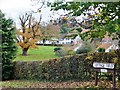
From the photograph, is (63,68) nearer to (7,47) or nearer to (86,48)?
(86,48)

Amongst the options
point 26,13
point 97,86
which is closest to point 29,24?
point 26,13

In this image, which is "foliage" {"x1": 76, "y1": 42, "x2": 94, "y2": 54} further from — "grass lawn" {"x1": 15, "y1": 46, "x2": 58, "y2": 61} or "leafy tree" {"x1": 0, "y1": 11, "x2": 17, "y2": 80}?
"leafy tree" {"x1": 0, "y1": 11, "x2": 17, "y2": 80}

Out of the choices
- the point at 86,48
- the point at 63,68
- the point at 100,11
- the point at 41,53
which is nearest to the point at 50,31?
the point at 41,53

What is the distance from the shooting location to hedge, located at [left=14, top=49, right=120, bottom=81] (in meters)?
3.61

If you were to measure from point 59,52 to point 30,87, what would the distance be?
69 centimetres

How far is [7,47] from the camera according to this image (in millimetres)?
4402

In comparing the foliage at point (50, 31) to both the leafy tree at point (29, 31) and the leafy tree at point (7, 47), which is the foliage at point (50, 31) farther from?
the leafy tree at point (7, 47)

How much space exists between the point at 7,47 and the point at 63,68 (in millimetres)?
1063

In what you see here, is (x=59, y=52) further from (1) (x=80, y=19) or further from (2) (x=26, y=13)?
(1) (x=80, y=19)

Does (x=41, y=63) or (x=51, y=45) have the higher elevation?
(x=51, y=45)

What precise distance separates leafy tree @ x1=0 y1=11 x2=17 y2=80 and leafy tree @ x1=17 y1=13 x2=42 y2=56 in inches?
17.2

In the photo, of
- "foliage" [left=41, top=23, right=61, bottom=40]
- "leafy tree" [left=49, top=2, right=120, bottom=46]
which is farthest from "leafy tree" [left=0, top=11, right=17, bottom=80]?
"leafy tree" [left=49, top=2, right=120, bottom=46]

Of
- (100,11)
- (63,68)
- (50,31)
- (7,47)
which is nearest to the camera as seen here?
(100,11)

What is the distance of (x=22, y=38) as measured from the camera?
398cm
